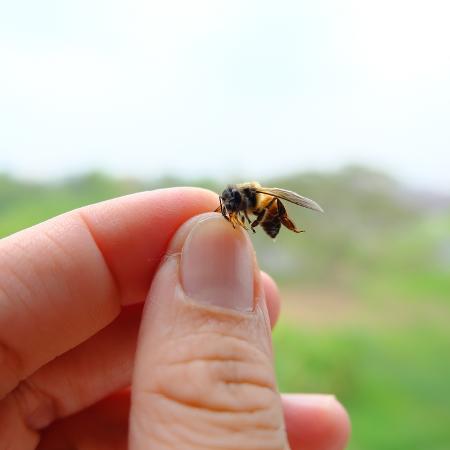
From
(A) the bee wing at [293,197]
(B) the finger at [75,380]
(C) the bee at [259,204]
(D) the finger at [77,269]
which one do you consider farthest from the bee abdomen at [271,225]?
(B) the finger at [75,380]

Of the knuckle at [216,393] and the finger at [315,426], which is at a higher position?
the knuckle at [216,393]

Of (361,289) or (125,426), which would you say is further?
(361,289)

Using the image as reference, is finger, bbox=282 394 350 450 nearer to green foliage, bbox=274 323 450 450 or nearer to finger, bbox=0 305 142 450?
finger, bbox=0 305 142 450

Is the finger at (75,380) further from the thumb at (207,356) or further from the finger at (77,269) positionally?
Result: the thumb at (207,356)

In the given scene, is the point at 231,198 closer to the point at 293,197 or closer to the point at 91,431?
the point at 293,197

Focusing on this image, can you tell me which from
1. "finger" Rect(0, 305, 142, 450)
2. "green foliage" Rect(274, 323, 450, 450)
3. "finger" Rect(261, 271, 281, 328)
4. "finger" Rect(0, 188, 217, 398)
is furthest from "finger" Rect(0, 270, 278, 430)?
"green foliage" Rect(274, 323, 450, 450)

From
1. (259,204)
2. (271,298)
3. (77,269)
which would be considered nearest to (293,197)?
(259,204)

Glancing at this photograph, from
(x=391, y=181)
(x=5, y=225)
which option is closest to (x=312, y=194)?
(x=391, y=181)

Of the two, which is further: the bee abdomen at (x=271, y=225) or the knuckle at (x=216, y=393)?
the bee abdomen at (x=271, y=225)
